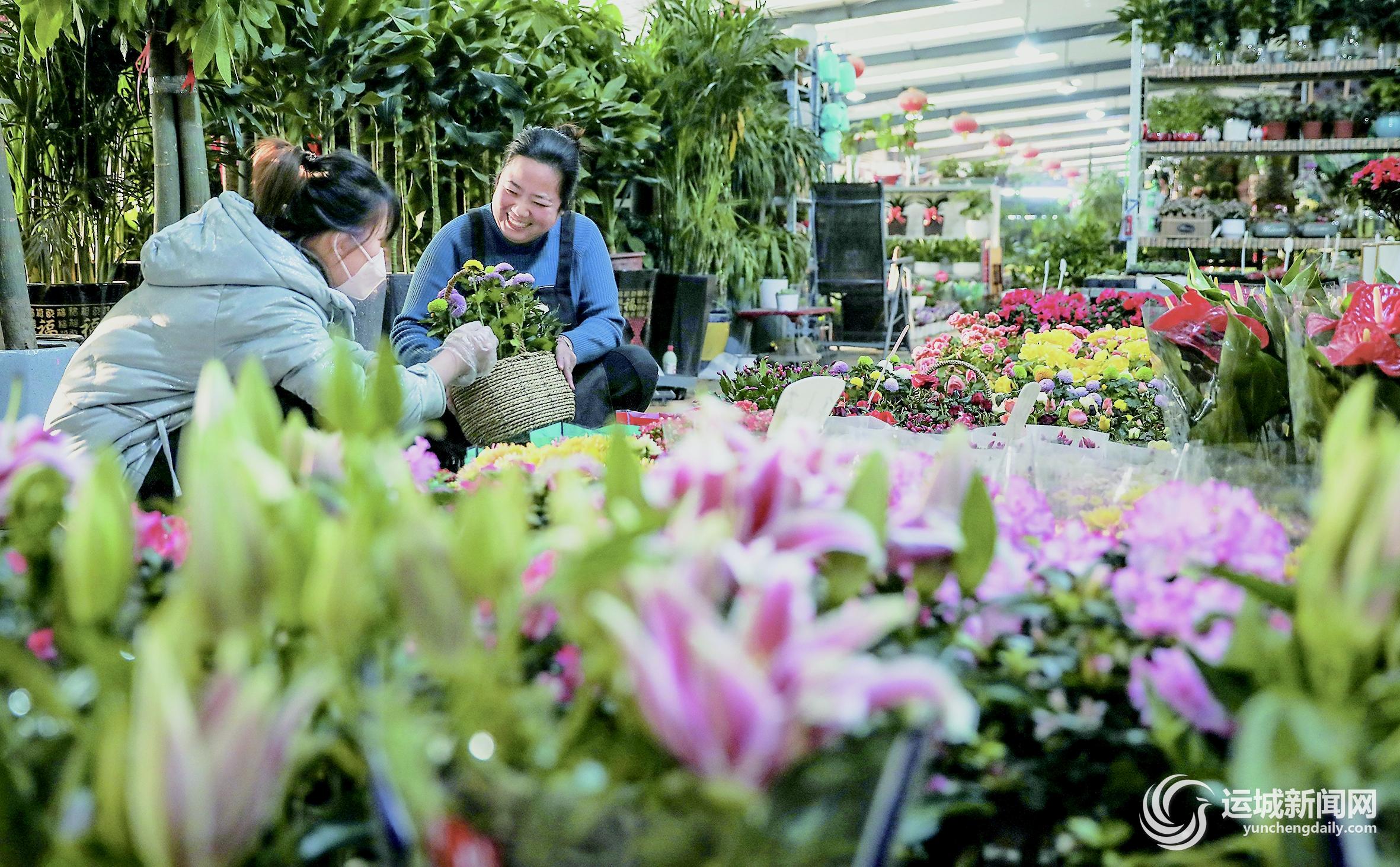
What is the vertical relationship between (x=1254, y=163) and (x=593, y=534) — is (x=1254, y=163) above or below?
above

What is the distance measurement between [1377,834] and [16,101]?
443 centimetres

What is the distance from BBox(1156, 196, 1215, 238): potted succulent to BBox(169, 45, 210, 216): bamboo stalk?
17.1 feet

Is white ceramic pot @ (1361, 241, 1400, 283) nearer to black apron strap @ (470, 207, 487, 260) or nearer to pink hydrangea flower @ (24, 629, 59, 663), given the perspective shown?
black apron strap @ (470, 207, 487, 260)

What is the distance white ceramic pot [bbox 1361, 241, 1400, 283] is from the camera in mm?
3230

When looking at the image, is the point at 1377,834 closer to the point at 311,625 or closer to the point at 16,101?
the point at 311,625

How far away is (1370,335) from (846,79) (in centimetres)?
854

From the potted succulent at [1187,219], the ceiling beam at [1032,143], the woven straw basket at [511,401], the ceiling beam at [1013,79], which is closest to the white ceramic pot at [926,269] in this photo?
the potted succulent at [1187,219]

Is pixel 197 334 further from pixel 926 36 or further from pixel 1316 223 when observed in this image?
pixel 926 36

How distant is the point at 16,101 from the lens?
384 centimetres

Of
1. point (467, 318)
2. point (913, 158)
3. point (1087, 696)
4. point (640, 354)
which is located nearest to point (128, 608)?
point (1087, 696)

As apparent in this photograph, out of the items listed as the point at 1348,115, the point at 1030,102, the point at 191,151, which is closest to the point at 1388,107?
the point at 1348,115

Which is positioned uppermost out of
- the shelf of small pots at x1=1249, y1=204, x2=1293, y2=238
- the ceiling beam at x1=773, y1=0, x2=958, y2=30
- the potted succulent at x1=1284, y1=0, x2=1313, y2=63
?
the ceiling beam at x1=773, y1=0, x2=958, y2=30

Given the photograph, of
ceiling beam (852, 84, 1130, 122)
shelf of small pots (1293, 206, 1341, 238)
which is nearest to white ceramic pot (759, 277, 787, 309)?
shelf of small pots (1293, 206, 1341, 238)

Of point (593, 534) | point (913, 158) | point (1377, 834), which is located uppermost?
point (913, 158)
